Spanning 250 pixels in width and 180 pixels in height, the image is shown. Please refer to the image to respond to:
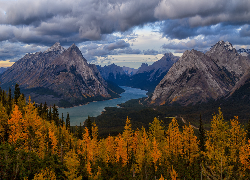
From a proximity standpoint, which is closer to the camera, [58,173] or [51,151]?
[58,173]

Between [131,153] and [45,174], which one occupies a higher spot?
[45,174]

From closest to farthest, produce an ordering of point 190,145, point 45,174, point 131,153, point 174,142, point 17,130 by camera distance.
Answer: point 45,174 → point 17,130 → point 190,145 → point 174,142 → point 131,153

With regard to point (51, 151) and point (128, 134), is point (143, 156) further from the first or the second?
point (51, 151)

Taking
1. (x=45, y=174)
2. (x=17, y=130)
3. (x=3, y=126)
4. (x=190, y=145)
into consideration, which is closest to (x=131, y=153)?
(x=190, y=145)

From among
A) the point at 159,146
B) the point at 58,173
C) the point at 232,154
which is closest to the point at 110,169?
the point at 159,146

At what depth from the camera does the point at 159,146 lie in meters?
55.9

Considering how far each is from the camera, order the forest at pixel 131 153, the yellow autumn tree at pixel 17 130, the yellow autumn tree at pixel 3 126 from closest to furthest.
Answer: the forest at pixel 131 153 → the yellow autumn tree at pixel 17 130 → the yellow autumn tree at pixel 3 126

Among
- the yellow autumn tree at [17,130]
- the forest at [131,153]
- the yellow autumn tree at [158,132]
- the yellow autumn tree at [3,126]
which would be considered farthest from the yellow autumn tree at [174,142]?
the yellow autumn tree at [3,126]

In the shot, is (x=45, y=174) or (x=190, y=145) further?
(x=190, y=145)

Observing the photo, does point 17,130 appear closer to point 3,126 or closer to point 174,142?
point 3,126

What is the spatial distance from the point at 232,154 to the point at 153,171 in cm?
2016

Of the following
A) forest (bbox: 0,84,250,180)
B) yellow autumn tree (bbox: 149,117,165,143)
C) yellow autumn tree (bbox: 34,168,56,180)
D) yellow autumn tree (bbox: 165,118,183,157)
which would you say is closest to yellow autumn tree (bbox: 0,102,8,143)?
forest (bbox: 0,84,250,180)

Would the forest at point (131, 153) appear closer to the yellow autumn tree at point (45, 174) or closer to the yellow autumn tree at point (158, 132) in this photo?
the yellow autumn tree at point (158, 132)

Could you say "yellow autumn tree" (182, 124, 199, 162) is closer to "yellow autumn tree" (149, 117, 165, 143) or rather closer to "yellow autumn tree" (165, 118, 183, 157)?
"yellow autumn tree" (165, 118, 183, 157)
